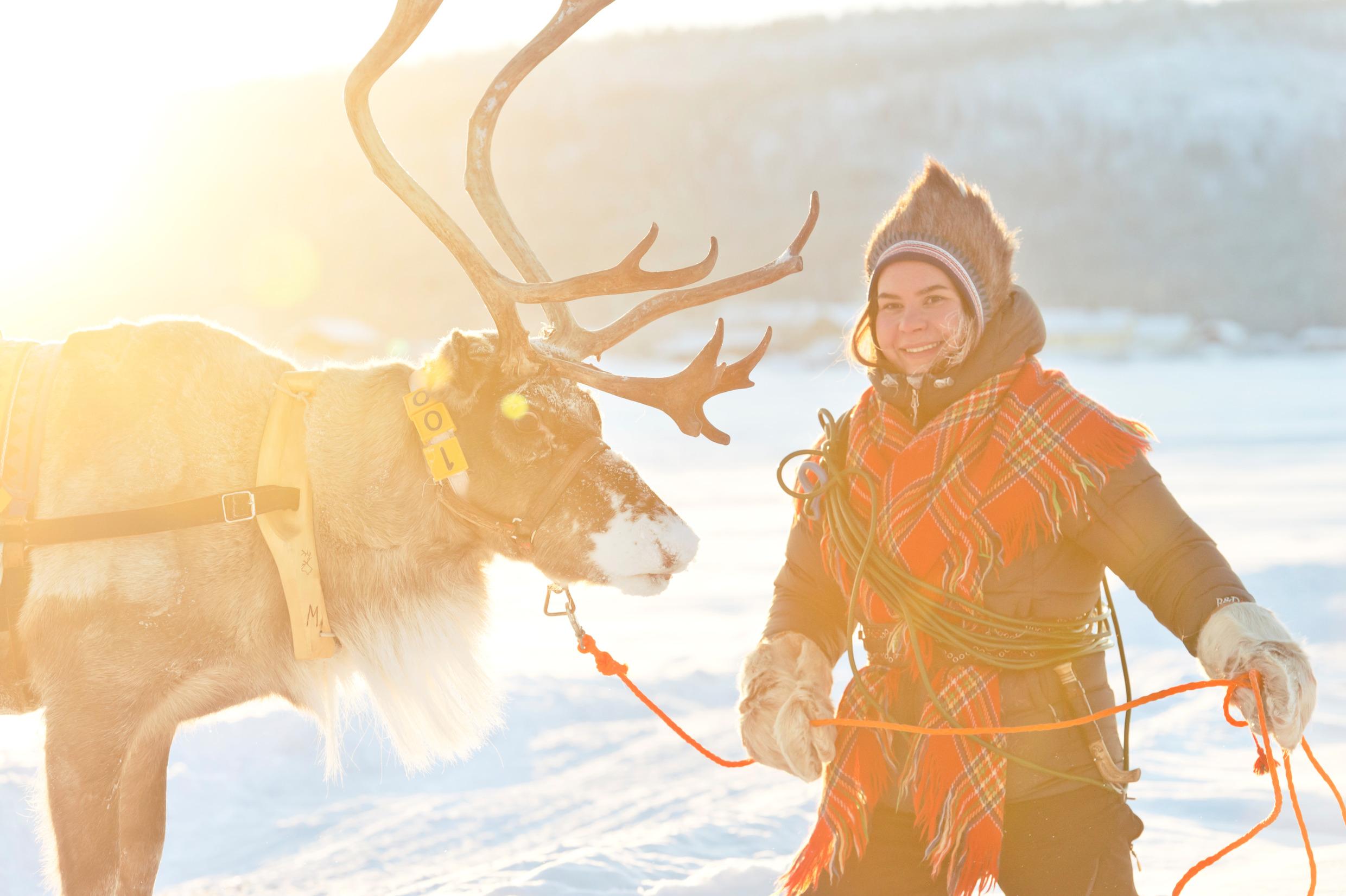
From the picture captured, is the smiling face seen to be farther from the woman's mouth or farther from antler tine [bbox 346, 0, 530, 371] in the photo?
antler tine [bbox 346, 0, 530, 371]

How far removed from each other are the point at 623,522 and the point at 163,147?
1727 inches

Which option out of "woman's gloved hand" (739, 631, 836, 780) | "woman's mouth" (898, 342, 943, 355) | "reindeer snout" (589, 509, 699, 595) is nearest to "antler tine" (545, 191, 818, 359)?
"reindeer snout" (589, 509, 699, 595)

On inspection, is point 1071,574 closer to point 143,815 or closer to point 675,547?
point 675,547

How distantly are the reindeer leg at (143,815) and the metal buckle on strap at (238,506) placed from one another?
0.56 meters

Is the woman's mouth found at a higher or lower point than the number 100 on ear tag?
higher

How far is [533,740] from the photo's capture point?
15.1 ft

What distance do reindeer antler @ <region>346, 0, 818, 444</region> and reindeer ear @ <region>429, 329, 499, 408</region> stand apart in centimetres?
5

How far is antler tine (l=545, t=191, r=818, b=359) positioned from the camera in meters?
2.94

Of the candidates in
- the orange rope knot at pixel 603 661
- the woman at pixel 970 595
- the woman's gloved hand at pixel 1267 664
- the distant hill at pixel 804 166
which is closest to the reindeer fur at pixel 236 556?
the orange rope knot at pixel 603 661

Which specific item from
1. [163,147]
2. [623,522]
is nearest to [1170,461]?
[623,522]

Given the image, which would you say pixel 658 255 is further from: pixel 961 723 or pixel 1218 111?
pixel 961 723

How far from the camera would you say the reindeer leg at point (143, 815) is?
2746 mm

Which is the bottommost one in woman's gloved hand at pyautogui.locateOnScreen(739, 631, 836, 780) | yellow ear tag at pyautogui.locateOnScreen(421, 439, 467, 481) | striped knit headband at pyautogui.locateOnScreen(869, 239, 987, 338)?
woman's gloved hand at pyautogui.locateOnScreen(739, 631, 836, 780)

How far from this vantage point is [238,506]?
2582 millimetres
